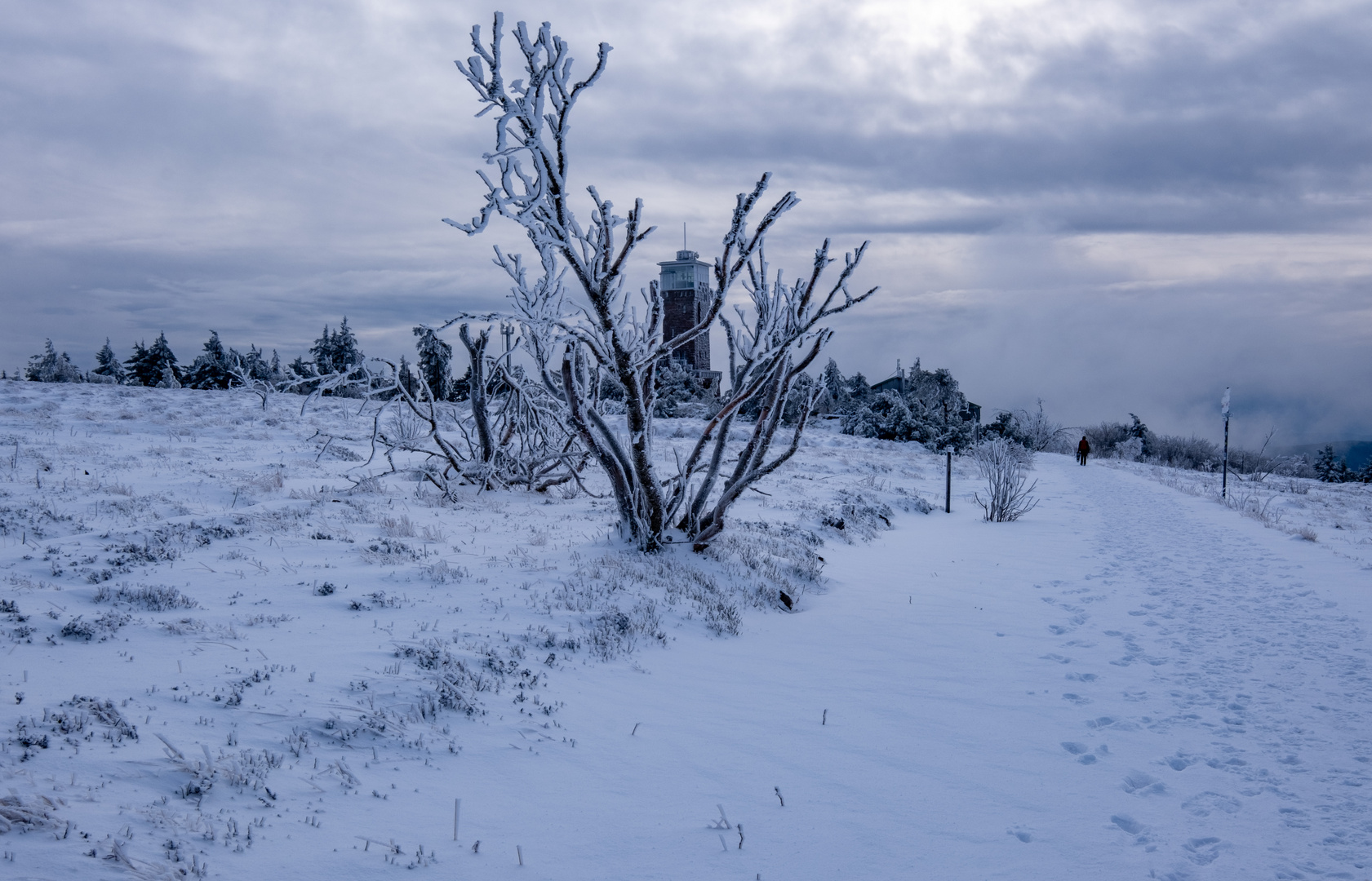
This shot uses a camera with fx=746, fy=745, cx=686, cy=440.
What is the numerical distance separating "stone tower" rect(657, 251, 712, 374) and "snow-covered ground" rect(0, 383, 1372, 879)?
47.9 m

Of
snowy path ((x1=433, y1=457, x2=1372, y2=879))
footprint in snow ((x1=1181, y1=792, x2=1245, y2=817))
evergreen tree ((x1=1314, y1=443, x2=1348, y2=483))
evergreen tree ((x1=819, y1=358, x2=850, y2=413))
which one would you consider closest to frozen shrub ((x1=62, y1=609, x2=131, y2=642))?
snowy path ((x1=433, y1=457, x2=1372, y2=879))

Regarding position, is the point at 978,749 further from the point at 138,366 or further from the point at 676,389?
the point at 138,366

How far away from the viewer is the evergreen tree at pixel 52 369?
121 ft

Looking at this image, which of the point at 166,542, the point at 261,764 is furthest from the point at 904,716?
the point at 166,542

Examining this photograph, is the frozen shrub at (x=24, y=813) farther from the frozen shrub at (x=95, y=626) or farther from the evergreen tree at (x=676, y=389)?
the evergreen tree at (x=676, y=389)

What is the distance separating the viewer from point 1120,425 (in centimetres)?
5403

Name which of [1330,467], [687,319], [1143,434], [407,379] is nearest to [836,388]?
[687,319]

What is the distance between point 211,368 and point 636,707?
52.0 meters

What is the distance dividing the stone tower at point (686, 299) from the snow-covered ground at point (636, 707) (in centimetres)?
4788

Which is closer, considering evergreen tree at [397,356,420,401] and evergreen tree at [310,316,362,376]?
evergreen tree at [397,356,420,401]

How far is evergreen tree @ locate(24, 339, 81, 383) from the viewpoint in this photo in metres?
36.9

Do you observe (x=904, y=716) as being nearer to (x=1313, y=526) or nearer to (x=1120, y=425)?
(x=1313, y=526)

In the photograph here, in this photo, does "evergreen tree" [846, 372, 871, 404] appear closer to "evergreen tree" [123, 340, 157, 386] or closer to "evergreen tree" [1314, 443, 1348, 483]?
"evergreen tree" [1314, 443, 1348, 483]

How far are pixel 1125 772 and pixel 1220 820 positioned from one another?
18.5 inches
